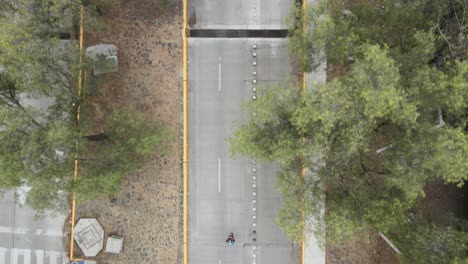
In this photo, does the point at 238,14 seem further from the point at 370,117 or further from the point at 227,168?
the point at 370,117

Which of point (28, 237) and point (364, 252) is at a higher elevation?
point (28, 237)

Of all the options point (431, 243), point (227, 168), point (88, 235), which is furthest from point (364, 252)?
point (88, 235)

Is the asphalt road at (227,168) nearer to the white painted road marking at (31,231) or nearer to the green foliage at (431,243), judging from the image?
the green foliage at (431,243)

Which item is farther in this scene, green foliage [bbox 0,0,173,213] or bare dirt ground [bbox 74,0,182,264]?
bare dirt ground [bbox 74,0,182,264]

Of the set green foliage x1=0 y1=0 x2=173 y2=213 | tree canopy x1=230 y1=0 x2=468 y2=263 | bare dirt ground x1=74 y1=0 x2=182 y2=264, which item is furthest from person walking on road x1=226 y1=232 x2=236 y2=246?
green foliage x1=0 y1=0 x2=173 y2=213

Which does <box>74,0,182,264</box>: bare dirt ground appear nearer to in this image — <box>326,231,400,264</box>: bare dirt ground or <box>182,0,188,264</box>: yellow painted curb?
<box>182,0,188,264</box>: yellow painted curb

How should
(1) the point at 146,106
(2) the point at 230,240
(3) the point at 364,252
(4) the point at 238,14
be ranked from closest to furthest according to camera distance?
1. (3) the point at 364,252
2. (2) the point at 230,240
3. (1) the point at 146,106
4. (4) the point at 238,14

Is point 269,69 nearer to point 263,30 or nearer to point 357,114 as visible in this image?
point 263,30
